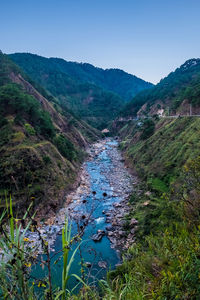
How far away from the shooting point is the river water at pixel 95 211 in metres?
13.9

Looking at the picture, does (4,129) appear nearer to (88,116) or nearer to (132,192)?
(132,192)

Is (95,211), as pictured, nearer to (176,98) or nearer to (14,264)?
(14,264)

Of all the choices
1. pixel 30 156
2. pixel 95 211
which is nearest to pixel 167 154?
pixel 95 211

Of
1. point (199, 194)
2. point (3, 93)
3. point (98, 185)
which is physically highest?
point (3, 93)

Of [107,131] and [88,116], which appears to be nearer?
[107,131]

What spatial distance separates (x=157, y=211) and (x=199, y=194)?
36.9 ft

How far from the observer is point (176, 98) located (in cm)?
6188

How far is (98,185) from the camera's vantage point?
33406 mm

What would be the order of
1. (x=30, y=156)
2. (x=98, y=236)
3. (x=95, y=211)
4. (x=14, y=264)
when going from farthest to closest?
(x=30, y=156) → (x=95, y=211) → (x=98, y=236) → (x=14, y=264)

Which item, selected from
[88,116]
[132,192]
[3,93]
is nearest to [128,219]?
[132,192]

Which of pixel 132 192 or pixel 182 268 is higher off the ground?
pixel 182 268

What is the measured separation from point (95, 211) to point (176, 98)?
51022 mm

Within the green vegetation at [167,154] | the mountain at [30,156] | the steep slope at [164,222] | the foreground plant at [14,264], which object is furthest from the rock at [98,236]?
the foreground plant at [14,264]

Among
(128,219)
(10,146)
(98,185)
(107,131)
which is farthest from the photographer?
(107,131)
